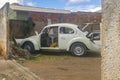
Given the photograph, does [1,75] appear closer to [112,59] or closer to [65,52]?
[65,52]

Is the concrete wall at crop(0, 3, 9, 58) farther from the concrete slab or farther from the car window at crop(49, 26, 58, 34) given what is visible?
the car window at crop(49, 26, 58, 34)

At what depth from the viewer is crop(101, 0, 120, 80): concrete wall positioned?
212 cm

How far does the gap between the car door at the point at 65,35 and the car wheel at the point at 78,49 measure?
0.48 metres

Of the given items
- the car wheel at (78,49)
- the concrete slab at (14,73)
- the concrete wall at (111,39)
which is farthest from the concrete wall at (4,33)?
the concrete wall at (111,39)

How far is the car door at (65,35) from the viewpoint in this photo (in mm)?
13984

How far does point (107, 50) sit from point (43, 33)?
1252 centimetres

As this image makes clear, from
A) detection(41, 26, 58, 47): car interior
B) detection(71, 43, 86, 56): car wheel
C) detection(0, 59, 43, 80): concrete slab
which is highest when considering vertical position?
detection(41, 26, 58, 47): car interior

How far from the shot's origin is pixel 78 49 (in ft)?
44.8

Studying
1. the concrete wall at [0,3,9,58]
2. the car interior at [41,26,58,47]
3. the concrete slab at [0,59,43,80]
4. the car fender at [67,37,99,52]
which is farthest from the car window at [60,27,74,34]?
the concrete slab at [0,59,43,80]

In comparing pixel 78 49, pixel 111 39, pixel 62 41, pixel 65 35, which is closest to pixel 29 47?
pixel 62 41

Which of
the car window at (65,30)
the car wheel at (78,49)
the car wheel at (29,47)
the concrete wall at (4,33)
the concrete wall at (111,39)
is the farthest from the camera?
the car wheel at (29,47)

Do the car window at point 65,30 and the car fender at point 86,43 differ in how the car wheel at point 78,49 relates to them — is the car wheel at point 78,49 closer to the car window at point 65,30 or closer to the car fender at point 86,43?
the car fender at point 86,43

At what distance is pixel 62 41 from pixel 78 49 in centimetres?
99

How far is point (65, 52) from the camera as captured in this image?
15266 mm
